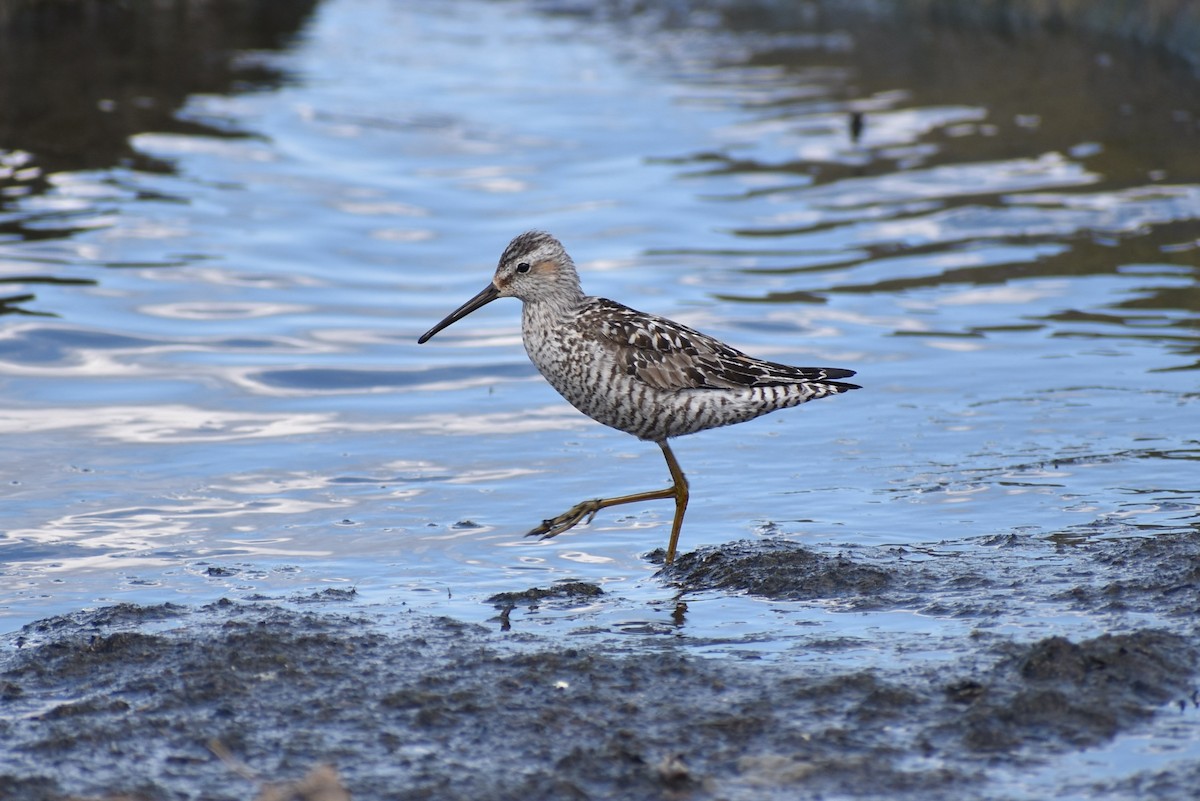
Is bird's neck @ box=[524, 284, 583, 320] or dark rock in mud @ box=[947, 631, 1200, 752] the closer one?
dark rock in mud @ box=[947, 631, 1200, 752]

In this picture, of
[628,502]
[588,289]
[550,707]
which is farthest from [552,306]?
[588,289]

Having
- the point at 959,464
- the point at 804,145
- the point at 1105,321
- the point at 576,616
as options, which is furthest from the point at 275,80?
the point at 576,616

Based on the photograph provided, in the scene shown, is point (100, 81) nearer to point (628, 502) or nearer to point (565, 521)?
point (628, 502)

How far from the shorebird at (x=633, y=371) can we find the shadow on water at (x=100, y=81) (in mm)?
5653

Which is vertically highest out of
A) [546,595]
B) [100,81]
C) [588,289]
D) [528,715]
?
[100,81]

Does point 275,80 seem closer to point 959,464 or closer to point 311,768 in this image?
point 959,464

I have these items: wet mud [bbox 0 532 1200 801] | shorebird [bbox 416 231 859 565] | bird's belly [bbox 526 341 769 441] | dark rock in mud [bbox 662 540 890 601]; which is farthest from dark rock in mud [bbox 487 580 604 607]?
bird's belly [bbox 526 341 769 441]

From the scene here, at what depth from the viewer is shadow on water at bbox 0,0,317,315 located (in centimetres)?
1424

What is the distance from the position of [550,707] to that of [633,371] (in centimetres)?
266

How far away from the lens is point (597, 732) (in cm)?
511

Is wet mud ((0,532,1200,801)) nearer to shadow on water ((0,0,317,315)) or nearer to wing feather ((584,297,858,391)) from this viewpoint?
wing feather ((584,297,858,391))

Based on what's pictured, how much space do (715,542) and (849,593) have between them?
1174 millimetres

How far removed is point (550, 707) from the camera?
5293 millimetres

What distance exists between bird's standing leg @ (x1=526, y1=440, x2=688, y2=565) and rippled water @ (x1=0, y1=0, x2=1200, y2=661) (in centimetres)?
14
